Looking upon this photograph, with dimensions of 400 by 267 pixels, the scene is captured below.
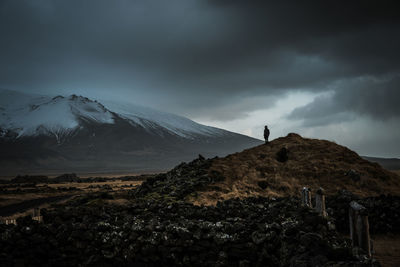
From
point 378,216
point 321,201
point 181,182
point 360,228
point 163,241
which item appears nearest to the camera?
point 360,228

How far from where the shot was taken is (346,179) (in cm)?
2703

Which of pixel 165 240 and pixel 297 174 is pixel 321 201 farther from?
pixel 297 174

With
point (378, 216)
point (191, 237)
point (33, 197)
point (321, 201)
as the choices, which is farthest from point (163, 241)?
point (33, 197)

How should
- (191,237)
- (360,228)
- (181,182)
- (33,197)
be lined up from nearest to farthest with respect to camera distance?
(360,228)
(191,237)
(181,182)
(33,197)

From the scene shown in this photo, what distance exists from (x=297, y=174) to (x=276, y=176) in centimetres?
185

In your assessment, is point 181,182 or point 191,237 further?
point 181,182

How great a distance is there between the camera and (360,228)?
27.0ft

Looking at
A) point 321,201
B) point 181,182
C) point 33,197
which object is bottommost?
point 33,197

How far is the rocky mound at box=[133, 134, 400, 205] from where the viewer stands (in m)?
25.8

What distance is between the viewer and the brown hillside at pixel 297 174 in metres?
25.9

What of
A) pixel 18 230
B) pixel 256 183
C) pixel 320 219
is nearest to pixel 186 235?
pixel 320 219

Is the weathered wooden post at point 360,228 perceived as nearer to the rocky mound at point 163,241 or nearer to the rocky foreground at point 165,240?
the rocky foreground at point 165,240

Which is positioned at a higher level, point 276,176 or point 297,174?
point 297,174

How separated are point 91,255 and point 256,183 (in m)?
17.5
